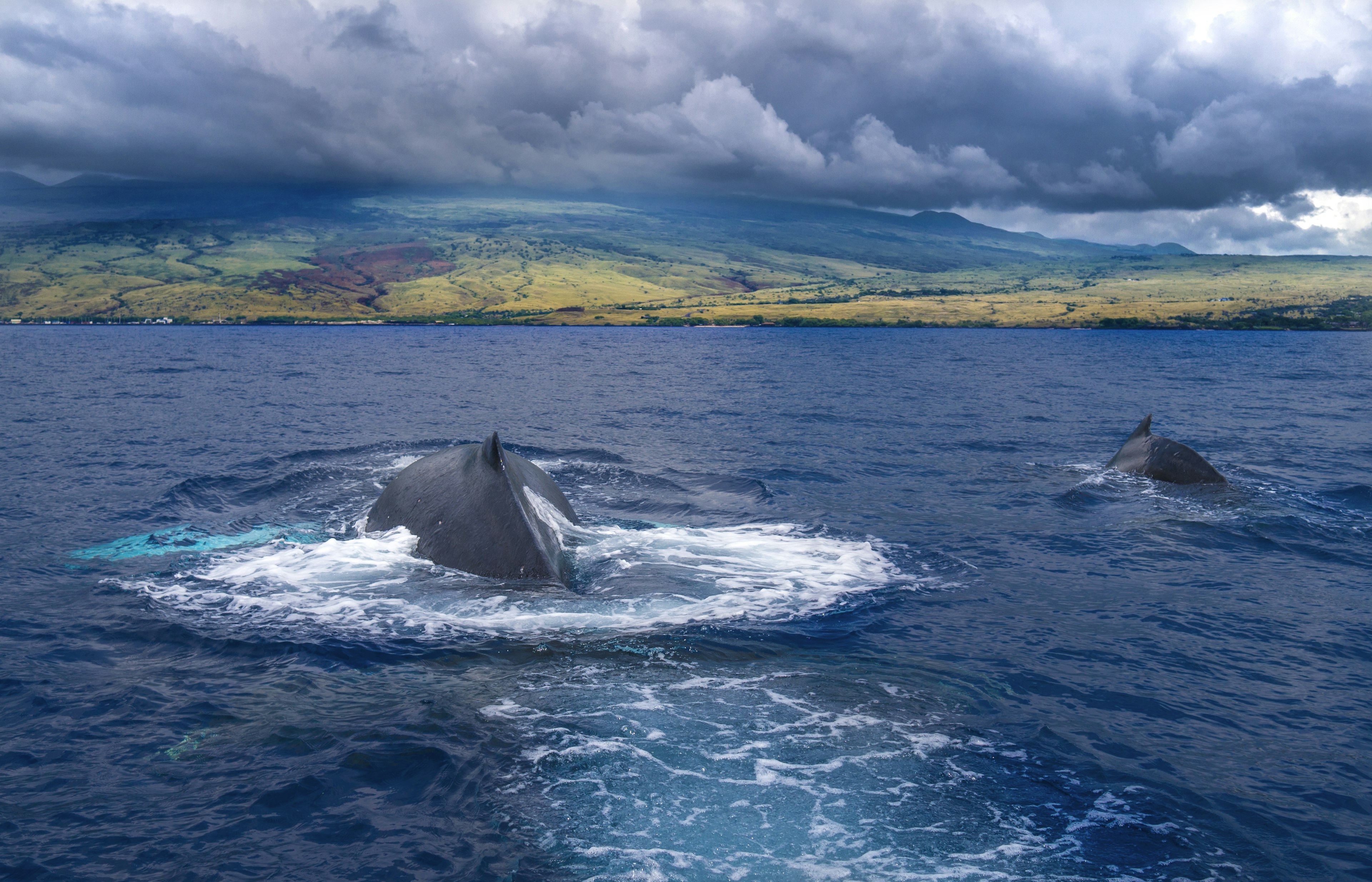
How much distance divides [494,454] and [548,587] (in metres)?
3.55

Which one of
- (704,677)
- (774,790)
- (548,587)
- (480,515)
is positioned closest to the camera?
(774,790)

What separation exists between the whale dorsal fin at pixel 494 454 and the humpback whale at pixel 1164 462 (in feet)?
76.2

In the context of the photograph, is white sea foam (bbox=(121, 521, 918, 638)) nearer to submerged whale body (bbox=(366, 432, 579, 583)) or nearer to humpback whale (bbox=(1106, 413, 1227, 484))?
submerged whale body (bbox=(366, 432, 579, 583))

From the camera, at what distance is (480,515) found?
59.5 feet

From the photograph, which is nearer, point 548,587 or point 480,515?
point 548,587

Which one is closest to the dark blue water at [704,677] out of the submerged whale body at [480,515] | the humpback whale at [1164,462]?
the submerged whale body at [480,515]

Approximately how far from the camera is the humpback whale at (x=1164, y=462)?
2803cm

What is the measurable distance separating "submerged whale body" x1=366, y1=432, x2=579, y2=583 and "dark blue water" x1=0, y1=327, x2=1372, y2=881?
2.06 feet

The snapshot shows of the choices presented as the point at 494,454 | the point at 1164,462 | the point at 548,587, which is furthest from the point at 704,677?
the point at 1164,462

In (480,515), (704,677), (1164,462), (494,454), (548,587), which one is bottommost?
(704,677)

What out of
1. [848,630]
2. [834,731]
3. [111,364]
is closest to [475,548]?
[848,630]

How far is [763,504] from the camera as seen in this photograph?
87.2 feet

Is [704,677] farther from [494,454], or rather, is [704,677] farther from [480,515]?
[494,454]

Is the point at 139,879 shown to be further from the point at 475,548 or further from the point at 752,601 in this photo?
the point at 752,601
